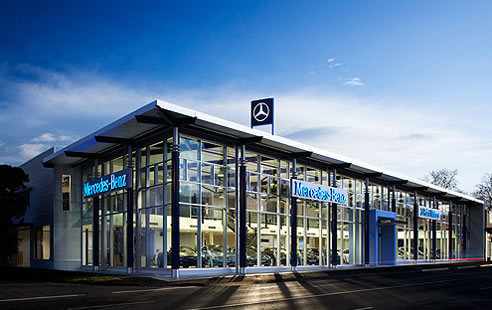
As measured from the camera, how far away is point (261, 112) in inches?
1138

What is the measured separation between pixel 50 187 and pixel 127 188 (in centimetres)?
1289

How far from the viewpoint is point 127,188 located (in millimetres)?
24859

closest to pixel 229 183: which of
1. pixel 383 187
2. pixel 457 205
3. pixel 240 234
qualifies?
pixel 240 234

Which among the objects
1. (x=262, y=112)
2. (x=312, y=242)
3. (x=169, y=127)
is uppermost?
(x=262, y=112)

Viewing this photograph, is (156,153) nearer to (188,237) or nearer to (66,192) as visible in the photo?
(188,237)

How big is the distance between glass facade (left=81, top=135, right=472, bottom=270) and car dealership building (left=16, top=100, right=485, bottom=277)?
0.19 ft

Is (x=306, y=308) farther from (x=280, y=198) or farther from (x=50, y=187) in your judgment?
(x=50, y=187)

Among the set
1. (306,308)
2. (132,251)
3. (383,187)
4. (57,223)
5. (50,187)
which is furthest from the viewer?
(383,187)

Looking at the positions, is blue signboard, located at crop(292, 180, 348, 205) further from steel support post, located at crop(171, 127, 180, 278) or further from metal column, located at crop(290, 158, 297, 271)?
steel support post, located at crop(171, 127, 180, 278)

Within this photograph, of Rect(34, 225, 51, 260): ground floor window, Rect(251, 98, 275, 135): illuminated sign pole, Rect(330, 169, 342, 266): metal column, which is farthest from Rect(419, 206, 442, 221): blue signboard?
Rect(34, 225, 51, 260): ground floor window

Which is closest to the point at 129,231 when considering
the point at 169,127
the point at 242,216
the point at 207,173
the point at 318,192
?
the point at 207,173

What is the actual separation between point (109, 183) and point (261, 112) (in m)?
9.00

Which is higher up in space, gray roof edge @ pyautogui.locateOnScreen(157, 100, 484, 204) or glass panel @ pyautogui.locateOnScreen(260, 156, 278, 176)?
gray roof edge @ pyautogui.locateOnScreen(157, 100, 484, 204)

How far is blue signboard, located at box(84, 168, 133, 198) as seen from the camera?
24.8 meters
